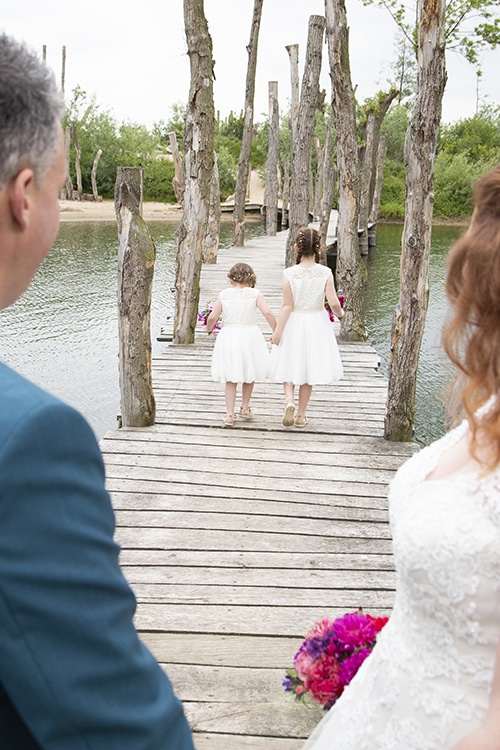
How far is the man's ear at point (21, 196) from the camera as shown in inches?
34.5

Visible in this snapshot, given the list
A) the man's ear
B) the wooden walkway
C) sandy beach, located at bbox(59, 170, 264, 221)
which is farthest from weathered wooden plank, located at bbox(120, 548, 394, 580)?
sandy beach, located at bbox(59, 170, 264, 221)

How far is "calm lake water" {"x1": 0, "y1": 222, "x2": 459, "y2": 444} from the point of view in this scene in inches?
401

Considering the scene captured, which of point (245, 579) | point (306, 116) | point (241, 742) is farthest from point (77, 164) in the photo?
point (241, 742)

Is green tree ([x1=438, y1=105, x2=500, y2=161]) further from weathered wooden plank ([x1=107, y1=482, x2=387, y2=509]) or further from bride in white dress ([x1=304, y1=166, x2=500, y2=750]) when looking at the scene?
bride in white dress ([x1=304, y1=166, x2=500, y2=750])

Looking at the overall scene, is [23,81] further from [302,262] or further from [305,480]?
[302,262]

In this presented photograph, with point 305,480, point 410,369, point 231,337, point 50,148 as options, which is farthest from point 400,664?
point 231,337

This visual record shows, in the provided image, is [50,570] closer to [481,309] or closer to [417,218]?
[481,309]

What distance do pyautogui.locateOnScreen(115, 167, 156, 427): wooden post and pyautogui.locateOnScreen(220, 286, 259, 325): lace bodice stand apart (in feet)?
2.25

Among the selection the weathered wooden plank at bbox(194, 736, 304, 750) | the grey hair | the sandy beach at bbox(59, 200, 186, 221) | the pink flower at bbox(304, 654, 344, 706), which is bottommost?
the weathered wooden plank at bbox(194, 736, 304, 750)

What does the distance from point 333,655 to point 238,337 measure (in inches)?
163

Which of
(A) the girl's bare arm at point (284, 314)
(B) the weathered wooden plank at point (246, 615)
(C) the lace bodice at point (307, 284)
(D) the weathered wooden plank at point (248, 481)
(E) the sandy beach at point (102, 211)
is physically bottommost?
(B) the weathered wooden plank at point (246, 615)

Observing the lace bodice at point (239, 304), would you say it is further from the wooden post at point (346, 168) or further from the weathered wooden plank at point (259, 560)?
the wooden post at point (346, 168)

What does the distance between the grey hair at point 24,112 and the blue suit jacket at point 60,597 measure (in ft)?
0.83

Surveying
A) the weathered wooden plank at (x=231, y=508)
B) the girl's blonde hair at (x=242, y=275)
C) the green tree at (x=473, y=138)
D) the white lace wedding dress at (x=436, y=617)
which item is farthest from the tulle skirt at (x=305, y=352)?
the green tree at (x=473, y=138)
